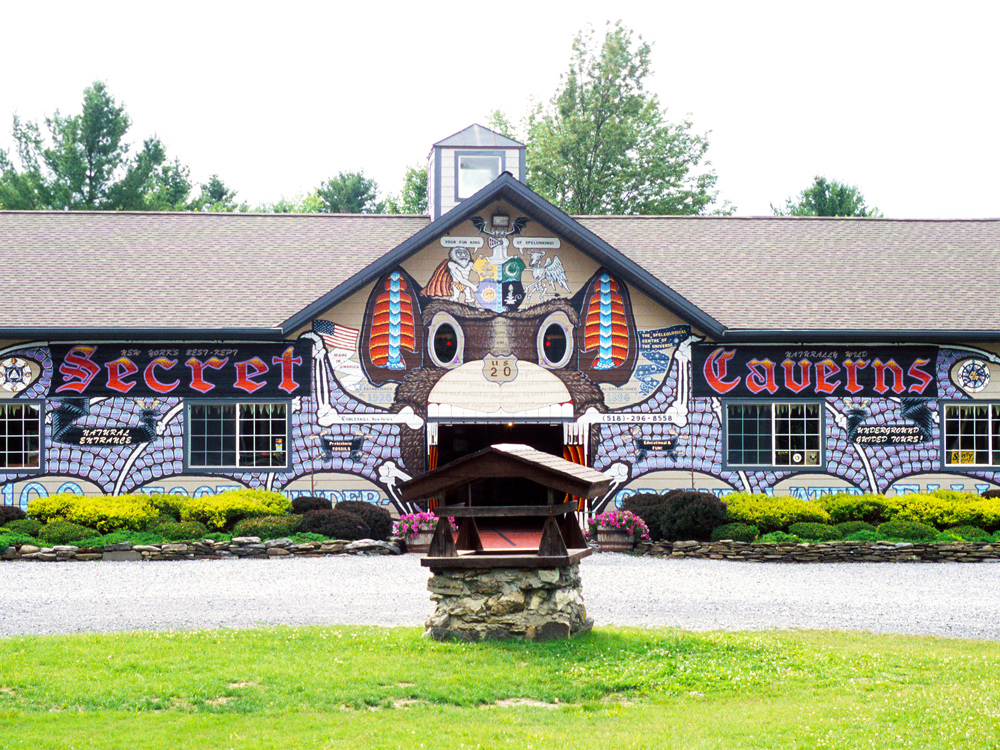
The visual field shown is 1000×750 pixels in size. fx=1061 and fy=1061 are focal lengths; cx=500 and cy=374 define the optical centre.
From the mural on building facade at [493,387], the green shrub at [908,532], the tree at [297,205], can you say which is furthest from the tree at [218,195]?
the green shrub at [908,532]

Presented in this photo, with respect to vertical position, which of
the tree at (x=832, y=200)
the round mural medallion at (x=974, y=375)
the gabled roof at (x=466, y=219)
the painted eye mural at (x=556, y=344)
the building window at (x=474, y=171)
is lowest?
the round mural medallion at (x=974, y=375)

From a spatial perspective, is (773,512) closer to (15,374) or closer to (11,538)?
(11,538)

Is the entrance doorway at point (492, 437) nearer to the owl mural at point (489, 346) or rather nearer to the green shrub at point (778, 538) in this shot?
the owl mural at point (489, 346)

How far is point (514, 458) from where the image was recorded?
1050 cm

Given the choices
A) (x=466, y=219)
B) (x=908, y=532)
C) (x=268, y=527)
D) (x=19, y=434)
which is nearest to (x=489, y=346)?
(x=466, y=219)

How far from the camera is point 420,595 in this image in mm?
14023

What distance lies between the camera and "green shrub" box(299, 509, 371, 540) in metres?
18.8

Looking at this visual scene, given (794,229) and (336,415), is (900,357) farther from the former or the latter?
(336,415)

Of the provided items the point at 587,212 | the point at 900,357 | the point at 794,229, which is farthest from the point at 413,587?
the point at 587,212

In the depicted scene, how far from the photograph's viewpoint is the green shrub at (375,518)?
19328mm

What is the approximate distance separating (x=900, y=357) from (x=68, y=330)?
54.4 ft

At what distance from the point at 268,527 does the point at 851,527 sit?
10.4 meters

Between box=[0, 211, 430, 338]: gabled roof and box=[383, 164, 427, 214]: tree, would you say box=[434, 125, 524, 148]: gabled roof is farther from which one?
box=[383, 164, 427, 214]: tree

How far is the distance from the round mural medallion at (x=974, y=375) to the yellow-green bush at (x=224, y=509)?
13899 mm
